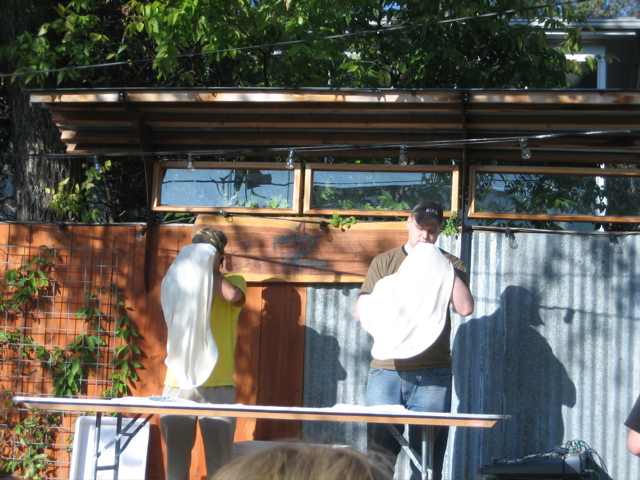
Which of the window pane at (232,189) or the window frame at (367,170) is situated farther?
the window pane at (232,189)

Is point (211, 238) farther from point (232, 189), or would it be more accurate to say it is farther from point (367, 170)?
point (367, 170)

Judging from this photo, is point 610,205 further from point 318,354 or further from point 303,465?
point 303,465

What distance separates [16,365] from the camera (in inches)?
219

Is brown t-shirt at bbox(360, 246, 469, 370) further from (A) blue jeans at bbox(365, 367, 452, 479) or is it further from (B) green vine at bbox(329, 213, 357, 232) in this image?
(B) green vine at bbox(329, 213, 357, 232)

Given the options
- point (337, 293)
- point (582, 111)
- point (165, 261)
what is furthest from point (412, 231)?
point (165, 261)

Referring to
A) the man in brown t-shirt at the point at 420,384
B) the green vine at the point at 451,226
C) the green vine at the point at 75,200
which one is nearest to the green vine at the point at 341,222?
the green vine at the point at 451,226

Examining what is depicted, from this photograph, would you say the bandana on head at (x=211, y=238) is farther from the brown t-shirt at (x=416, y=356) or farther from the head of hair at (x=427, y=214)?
the head of hair at (x=427, y=214)

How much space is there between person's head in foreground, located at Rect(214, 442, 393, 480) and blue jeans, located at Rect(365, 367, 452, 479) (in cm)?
302

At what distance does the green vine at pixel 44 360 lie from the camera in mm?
5445

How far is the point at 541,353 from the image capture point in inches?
204

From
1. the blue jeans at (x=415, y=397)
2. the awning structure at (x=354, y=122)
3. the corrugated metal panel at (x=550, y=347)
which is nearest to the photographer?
the blue jeans at (x=415, y=397)

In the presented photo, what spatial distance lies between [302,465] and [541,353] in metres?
4.28

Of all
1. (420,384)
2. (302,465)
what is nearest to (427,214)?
(420,384)

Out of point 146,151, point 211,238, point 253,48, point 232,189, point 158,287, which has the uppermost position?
point 253,48
